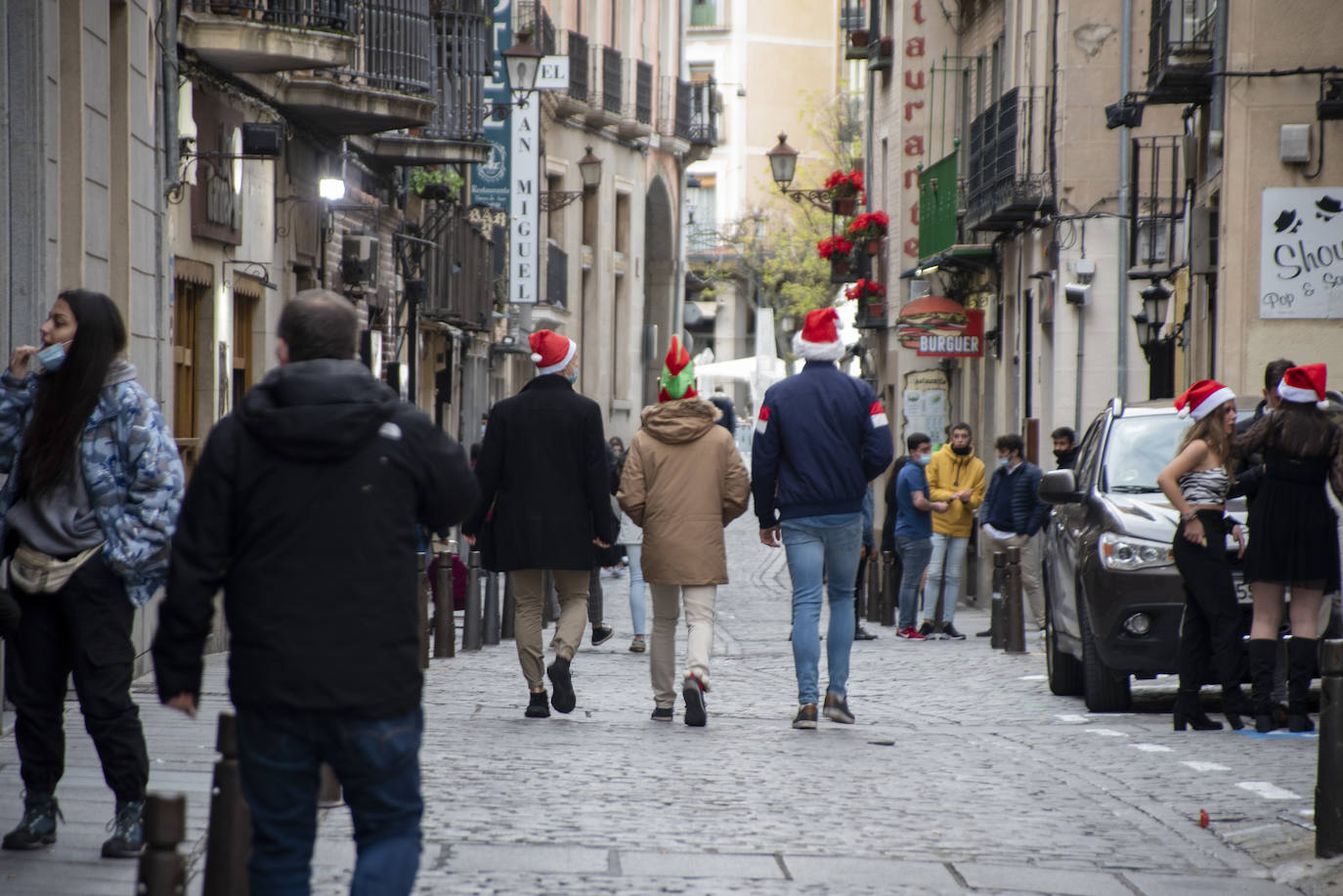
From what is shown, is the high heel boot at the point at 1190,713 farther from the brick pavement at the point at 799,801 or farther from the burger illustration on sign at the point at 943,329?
the burger illustration on sign at the point at 943,329

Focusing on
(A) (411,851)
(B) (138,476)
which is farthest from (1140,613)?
(A) (411,851)

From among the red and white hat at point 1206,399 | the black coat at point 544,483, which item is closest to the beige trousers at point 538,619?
the black coat at point 544,483

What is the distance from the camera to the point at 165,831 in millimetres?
4641

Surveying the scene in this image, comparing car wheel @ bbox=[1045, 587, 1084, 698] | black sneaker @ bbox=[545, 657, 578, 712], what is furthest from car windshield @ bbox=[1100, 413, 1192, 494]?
black sneaker @ bbox=[545, 657, 578, 712]

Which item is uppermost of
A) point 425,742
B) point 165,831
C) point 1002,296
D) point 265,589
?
point 1002,296

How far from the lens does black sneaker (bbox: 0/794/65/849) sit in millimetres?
6977

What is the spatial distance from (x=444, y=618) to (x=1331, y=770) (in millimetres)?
9009

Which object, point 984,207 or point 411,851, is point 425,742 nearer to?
point 411,851

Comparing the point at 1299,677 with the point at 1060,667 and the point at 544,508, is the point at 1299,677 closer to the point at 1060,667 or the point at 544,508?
the point at 1060,667

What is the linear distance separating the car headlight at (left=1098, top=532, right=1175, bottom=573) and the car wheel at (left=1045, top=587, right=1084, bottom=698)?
4.75 ft

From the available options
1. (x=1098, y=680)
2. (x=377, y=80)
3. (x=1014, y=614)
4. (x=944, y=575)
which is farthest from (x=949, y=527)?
(x=1098, y=680)

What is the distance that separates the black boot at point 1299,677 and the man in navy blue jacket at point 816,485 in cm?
226

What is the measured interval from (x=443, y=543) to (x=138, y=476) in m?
13.1

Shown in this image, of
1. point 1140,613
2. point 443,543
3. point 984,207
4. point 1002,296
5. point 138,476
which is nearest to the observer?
point 138,476
